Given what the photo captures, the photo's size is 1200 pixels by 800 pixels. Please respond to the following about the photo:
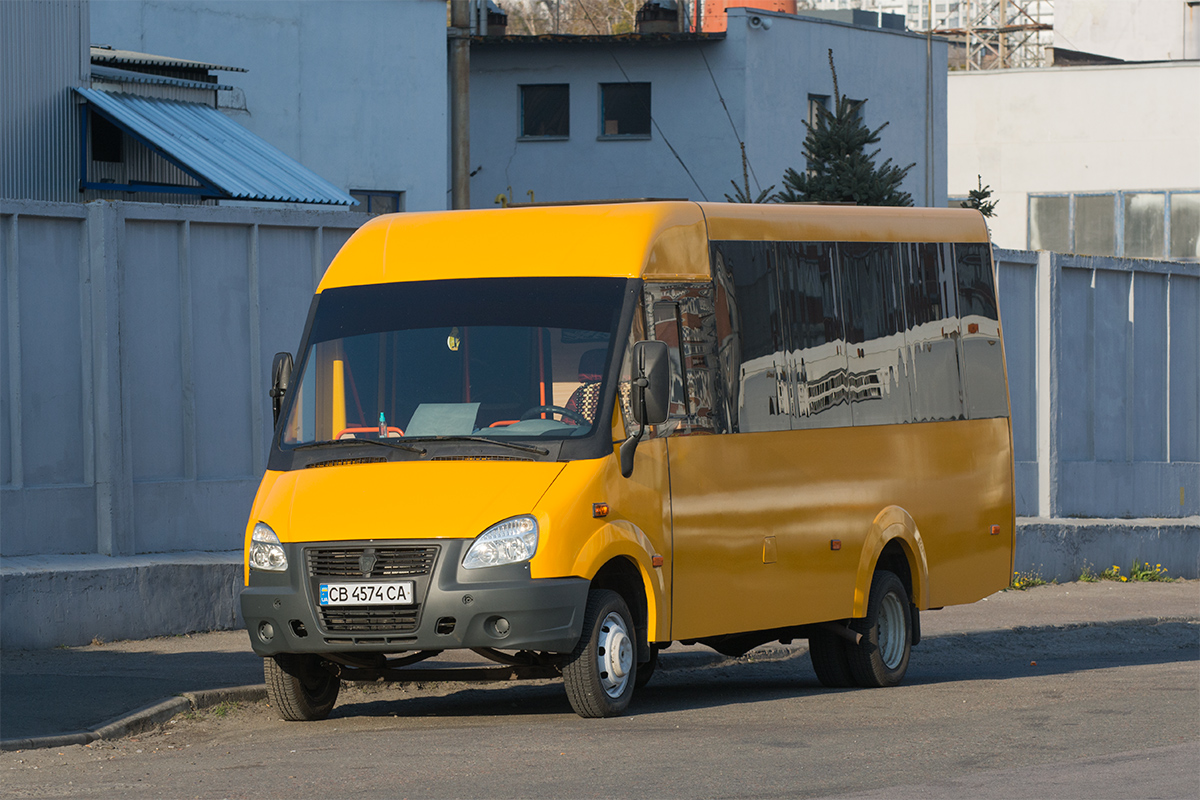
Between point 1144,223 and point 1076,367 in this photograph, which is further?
point 1144,223

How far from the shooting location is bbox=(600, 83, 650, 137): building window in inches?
1811

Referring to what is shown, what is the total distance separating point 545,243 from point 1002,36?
70.7m

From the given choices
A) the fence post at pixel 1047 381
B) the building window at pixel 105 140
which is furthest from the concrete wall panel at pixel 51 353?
the building window at pixel 105 140

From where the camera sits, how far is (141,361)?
1388 centimetres

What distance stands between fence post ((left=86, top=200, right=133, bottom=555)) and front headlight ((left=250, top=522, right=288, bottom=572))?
12.9 feet

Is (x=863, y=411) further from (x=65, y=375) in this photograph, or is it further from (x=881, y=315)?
(x=65, y=375)

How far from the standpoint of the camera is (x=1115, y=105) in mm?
55812

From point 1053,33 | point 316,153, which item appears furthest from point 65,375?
point 1053,33

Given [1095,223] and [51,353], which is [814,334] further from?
[1095,223]

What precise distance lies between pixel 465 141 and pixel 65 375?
9040 mm

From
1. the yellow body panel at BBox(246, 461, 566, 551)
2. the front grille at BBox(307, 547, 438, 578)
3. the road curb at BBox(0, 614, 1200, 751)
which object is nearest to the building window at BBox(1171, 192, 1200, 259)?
the road curb at BBox(0, 614, 1200, 751)

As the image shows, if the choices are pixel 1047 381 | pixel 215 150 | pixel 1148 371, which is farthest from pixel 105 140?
pixel 1148 371

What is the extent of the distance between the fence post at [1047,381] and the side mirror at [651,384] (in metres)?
11.4

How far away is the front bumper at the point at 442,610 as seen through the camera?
9.41 m
